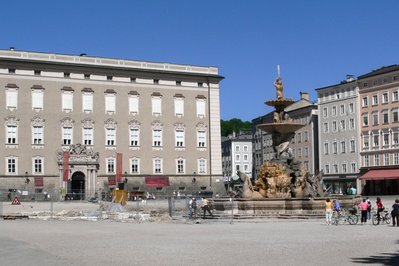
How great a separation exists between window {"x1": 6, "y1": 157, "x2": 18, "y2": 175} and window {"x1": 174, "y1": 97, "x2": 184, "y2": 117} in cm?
1925

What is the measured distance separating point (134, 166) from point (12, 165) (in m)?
13.6

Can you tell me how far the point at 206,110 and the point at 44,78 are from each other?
19.5 meters

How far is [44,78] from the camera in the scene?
7281 centimetres

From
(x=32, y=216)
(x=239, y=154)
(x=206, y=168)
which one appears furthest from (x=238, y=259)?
(x=239, y=154)

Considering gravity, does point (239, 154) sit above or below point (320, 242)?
above

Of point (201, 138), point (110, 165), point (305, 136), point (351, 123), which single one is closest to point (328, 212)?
point (110, 165)

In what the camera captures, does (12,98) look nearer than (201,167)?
Yes

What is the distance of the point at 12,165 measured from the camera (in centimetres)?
7131

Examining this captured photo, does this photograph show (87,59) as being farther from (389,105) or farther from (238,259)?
(238,259)

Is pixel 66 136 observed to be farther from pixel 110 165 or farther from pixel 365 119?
pixel 365 119

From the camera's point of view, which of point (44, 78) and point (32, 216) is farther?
point (44, 78)

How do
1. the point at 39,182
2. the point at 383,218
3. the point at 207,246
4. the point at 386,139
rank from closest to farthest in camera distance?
1. the point at 207,246
2. the point at 383,218
3. the point at 39,182
4. the point at 386,139

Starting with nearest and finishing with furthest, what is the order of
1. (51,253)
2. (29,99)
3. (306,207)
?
(51,253) < (306,207) < (29,99)

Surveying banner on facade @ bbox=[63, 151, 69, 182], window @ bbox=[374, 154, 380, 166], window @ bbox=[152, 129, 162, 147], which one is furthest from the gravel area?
window @ bbox=[374, 154, 380, 166]
